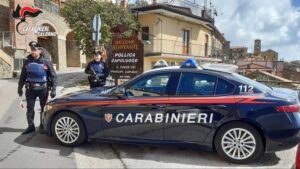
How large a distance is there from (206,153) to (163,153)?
72cm

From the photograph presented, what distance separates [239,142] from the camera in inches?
178

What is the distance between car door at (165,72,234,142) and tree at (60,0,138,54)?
1065 cm

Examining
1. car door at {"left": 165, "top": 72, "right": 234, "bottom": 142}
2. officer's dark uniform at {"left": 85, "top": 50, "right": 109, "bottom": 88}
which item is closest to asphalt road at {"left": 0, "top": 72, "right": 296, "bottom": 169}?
car door at {"left": 165, "top": 72, "right": 234, "bottom": 142}

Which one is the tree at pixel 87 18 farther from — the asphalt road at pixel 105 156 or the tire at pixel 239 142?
the tire at pixel 239 142

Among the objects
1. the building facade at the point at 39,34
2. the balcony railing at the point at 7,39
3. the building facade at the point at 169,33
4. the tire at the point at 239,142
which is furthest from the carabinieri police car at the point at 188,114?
the balcony railing at the point at 7,39

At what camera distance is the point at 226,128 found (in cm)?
455

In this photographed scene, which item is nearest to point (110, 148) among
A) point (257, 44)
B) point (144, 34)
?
point (144, 34)

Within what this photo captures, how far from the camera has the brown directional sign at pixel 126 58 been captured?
338 inches

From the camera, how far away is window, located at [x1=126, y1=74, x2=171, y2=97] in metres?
4.87

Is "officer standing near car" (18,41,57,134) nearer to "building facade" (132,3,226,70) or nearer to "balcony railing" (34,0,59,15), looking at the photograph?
"building facade" (132,3,226,70)

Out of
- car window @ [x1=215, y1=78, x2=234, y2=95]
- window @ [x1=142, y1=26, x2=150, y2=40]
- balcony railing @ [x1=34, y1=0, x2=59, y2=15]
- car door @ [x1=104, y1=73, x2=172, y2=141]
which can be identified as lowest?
car door @ [x1=104, y1=73, x2=172, y2=141]

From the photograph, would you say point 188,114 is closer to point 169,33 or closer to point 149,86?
point 149,86

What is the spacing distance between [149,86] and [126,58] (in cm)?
389

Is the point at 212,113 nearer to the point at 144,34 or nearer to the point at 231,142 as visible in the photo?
the point at 231,142
